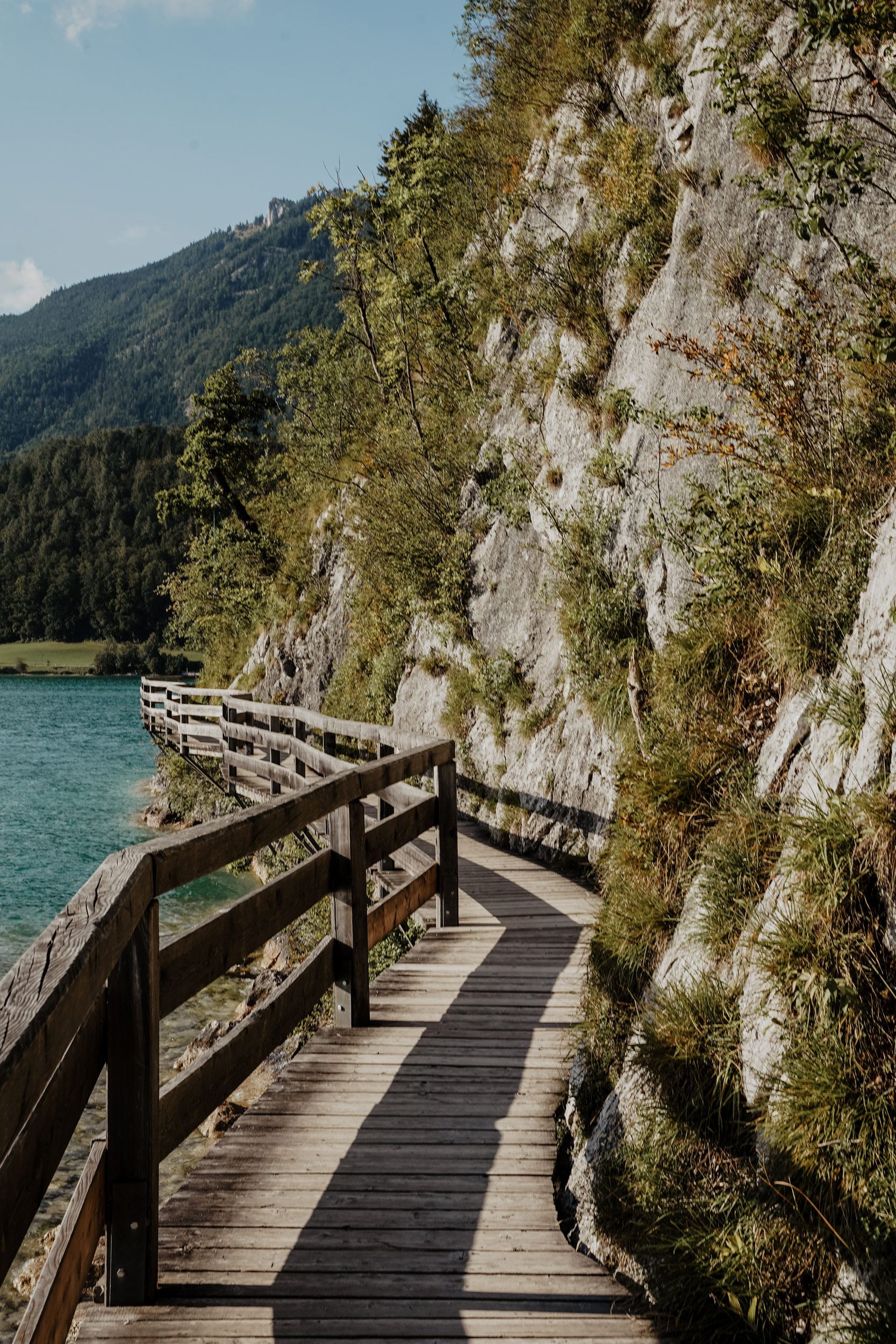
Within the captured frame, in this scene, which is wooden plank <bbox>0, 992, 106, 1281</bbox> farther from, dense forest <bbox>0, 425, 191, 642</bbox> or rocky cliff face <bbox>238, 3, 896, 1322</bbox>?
dense forest <bbox>0, 425, 191, 642</bbox>

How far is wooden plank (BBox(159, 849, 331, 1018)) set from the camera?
2760mm

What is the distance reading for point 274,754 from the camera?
14453 millimetres

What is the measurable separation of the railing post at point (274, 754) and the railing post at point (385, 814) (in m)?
2.21

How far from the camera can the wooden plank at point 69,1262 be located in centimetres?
200

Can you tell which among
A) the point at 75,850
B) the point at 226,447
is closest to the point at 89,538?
the point at 226,447

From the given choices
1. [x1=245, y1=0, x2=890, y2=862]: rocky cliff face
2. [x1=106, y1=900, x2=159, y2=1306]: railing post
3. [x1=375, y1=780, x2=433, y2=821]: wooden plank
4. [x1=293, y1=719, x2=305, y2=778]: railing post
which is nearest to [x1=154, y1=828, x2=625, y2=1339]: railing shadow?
[x1=106, y1=900, x2=159, y2=1306]: railing post

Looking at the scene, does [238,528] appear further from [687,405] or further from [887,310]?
[887,310]

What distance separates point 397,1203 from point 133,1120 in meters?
1.15

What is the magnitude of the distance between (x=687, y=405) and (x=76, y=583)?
121 meters

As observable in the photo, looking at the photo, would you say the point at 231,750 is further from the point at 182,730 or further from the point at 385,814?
the point at 385,814

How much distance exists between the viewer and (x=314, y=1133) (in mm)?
3625

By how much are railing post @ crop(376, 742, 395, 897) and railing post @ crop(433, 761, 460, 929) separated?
0.42 meters

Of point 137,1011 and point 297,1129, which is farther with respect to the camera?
point 297,1129

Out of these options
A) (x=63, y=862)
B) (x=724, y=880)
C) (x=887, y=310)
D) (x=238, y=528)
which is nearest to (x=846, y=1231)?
(x=724, y=880)
